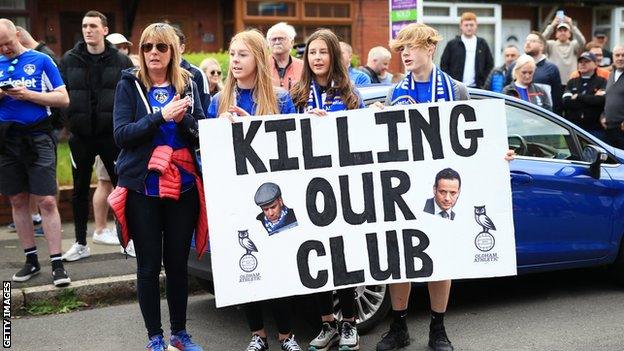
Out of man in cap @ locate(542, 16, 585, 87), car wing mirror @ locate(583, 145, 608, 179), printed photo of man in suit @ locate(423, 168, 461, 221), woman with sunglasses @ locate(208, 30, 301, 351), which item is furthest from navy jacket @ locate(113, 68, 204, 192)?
man in cap @ locate(542, 16, 585, 87)

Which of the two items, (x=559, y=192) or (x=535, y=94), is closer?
(x=559, y=192)

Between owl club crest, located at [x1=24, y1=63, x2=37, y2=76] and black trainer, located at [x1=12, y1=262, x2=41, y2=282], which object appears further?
black trainer, located at [x1=12, y1=262, x2=41, y2=282]

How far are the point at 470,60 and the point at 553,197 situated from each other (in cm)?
489

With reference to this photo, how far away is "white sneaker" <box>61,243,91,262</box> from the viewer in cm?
727

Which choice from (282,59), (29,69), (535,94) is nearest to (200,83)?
(282,59)

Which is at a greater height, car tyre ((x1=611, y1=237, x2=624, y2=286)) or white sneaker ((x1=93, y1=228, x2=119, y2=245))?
white sneaker ((x1=93, y1=228, x2=119, y2=245))

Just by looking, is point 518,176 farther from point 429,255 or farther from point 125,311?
point 125,311

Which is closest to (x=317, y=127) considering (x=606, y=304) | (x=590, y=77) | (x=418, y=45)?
(x=418, y=45)

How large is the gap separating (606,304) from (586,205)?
799 millimetres

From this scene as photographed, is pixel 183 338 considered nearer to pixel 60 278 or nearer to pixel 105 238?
pixel 60 278

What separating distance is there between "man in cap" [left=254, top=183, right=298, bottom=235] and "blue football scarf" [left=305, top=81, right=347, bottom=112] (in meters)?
0.65

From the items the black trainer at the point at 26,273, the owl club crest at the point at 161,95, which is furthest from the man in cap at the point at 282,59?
the black trainer at the point at 26,273

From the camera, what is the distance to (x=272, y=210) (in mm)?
4613

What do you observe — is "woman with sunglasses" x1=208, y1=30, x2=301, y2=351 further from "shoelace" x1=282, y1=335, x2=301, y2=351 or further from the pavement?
the pavement
